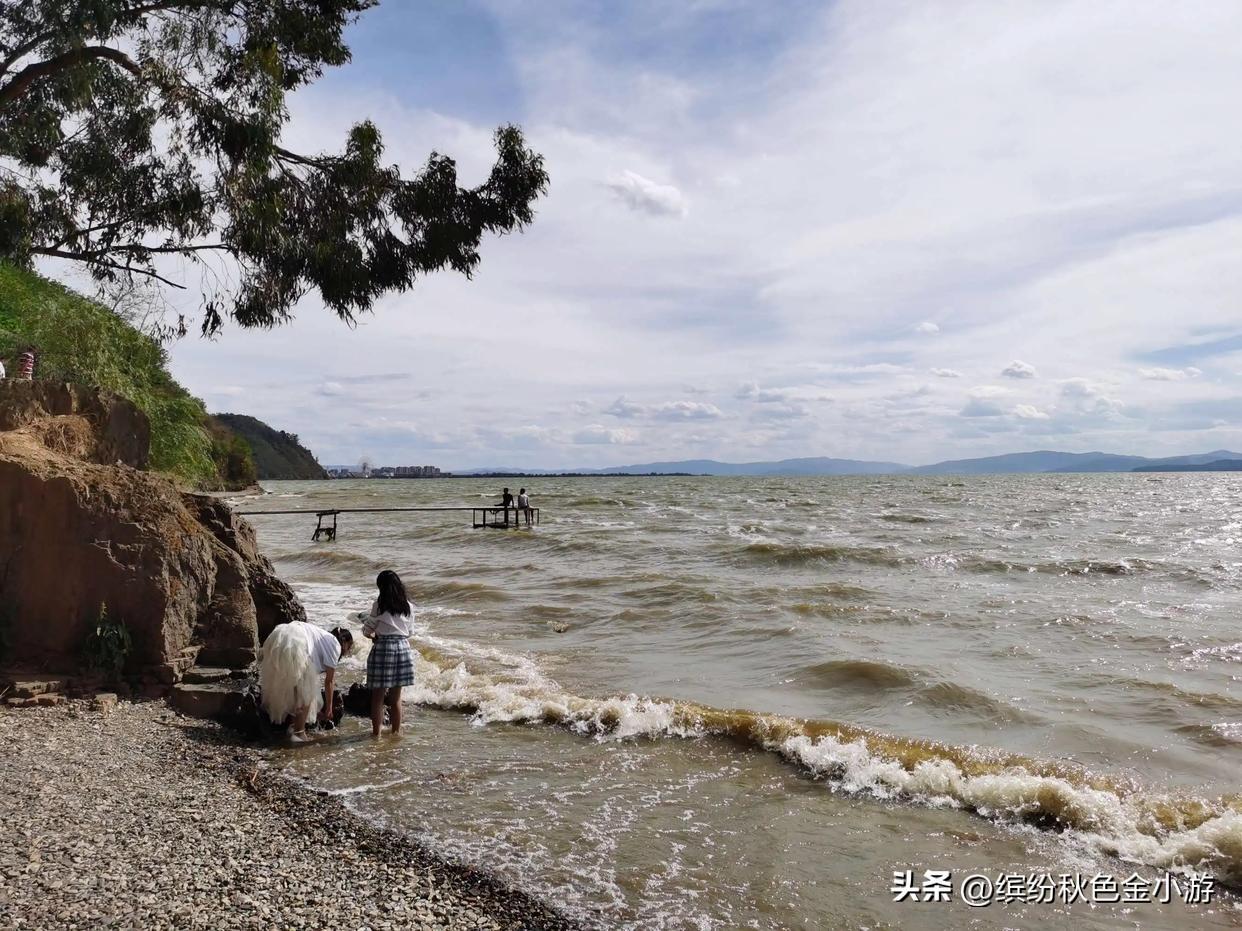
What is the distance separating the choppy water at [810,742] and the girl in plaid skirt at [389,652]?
33 cm

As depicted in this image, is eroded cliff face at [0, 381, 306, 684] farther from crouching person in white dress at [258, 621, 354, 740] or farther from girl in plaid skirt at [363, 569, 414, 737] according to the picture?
girl in plaid skirt at [363, 569, 414, 737]

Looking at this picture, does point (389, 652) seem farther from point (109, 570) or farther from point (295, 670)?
point (109, 570)

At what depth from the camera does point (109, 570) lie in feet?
24.8

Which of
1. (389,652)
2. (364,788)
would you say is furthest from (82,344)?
(364,788)

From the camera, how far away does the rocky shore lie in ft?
12.6

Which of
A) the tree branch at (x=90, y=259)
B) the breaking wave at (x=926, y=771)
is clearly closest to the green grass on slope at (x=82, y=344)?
the tree branch at (x=90, y=259)

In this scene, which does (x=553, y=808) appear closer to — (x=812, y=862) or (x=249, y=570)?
(x=812, y=862)

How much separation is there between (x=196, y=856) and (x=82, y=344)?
52.5 feet

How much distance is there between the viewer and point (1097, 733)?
318 inches

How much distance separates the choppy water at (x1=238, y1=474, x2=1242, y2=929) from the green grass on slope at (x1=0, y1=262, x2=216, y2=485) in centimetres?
644

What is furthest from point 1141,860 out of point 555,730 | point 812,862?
point 555,730

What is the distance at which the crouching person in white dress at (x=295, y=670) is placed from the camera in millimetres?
7059

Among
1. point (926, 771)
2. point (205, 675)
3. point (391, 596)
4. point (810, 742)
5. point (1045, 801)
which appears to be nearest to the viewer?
point (1045, 801)

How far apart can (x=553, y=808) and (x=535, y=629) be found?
7.66m
